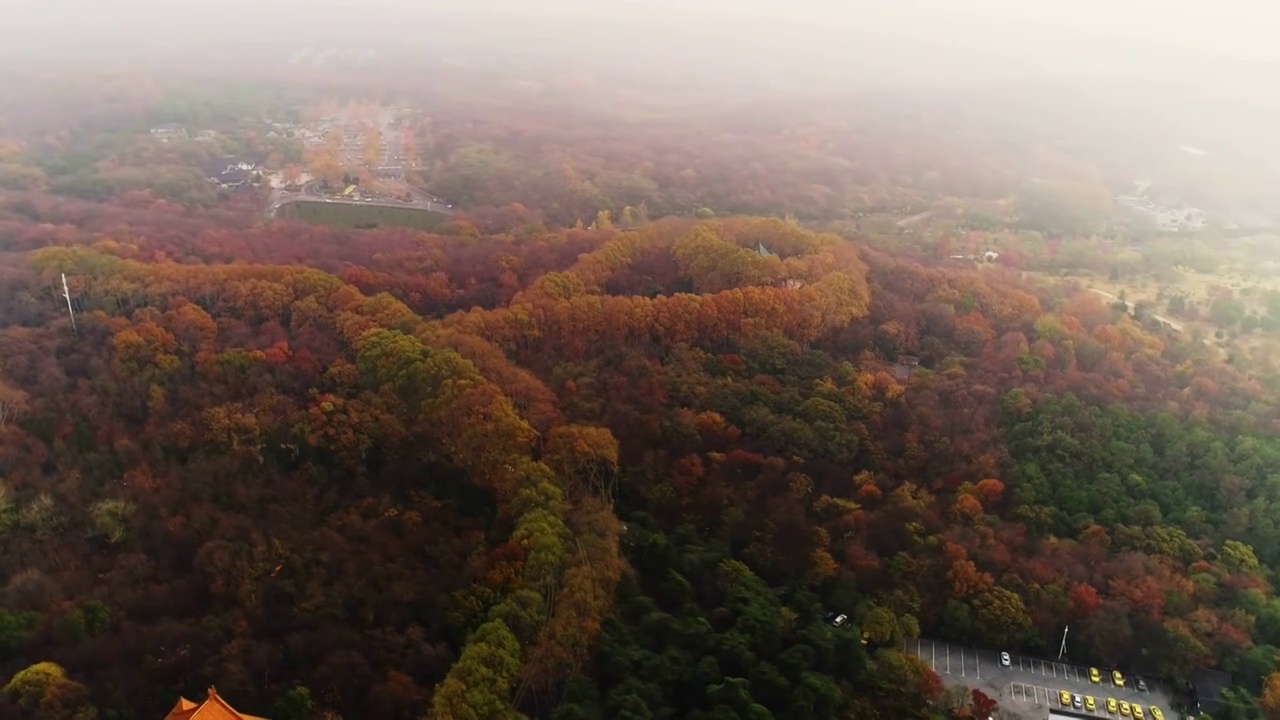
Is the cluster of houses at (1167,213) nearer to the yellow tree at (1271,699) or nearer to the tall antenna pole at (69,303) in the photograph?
the yellow tree at (1271,699)

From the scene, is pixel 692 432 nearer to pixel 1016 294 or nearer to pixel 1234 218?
Answer: pixel 1016 294

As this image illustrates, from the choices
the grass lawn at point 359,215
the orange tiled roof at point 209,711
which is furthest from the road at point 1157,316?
the orange tiled roof at point 209,711

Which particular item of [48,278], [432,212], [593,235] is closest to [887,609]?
[593,235]

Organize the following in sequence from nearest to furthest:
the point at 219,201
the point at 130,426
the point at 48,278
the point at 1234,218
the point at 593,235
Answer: the point at 130,426 → the point at 48,278 → the point at 593,235 → the point at 219,201 → the point at 1234,218

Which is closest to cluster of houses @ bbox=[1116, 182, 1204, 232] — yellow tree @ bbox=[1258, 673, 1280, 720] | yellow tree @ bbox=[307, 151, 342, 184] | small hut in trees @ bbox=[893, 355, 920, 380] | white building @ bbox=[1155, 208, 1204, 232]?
white building @ bbox=[1155, 208, 1204, 232]

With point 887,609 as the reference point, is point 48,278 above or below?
above

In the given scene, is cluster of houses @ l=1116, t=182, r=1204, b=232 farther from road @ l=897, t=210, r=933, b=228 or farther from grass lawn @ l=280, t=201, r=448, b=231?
grass lawn @ l=280, t=201, r=448, b=231

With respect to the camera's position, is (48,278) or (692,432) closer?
(692,432)

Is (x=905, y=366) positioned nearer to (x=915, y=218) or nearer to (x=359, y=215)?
(x=915, y=218)
